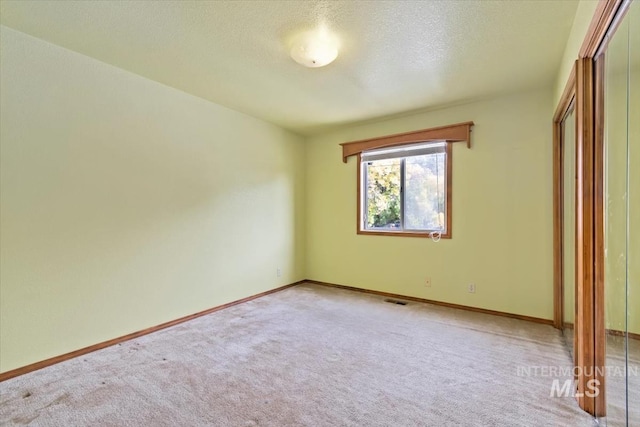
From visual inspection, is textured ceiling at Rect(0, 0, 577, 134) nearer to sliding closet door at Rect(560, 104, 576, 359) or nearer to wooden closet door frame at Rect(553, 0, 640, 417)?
wooden closet door frame at Rect(553, 0, 640, 417)

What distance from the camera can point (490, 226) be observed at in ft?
10.8

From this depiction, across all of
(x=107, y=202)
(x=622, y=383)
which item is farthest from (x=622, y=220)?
(x=107, y=202)

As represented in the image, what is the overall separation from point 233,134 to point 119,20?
1742mm

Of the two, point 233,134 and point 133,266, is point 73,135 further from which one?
point 233,134

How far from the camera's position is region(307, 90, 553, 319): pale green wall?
9.93 ft

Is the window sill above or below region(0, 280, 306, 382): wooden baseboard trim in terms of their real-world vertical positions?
above

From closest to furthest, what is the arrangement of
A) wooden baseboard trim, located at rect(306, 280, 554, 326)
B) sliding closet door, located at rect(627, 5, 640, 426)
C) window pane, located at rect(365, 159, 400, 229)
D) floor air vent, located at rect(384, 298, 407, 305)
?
sliding closet door, located at rect(627, 5, 640, 426) → wooden baseboard trim, located at rect(306, 280, 554, 326) → floor air vent, located at rect(384, 298, 407, 305) → window pane, located at rect(365, 159, 400, 229)

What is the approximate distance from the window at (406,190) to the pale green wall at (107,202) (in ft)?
5.41

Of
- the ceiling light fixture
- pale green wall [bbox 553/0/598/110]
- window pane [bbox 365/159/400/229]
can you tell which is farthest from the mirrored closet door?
window pane [bbox 365/159/400/229]

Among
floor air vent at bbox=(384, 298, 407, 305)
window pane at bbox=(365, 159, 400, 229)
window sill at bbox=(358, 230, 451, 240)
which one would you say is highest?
window pane at bbox=(365, 159, 400, 229)

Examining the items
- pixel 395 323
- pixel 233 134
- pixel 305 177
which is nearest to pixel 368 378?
pixel 395 323

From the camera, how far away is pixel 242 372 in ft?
6.82

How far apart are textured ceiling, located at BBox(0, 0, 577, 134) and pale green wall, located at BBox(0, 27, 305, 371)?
0.29 m

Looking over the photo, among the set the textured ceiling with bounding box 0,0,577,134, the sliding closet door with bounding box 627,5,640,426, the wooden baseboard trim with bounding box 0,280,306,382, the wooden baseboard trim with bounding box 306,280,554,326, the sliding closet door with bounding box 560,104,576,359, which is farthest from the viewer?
the wooden baseboard trim with bounding box 306,280,554,326
